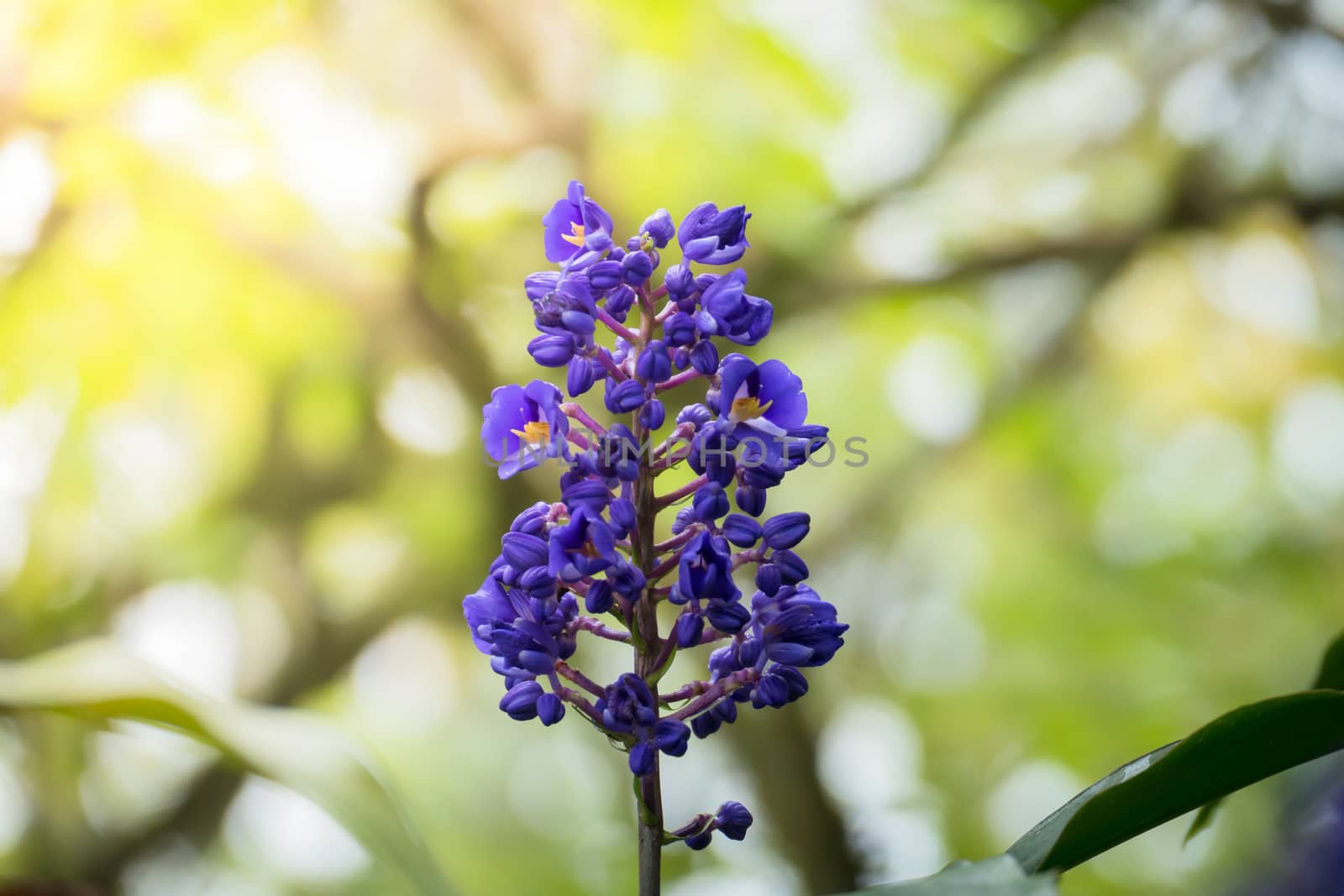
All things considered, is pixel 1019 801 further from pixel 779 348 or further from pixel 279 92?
pixel 279 92

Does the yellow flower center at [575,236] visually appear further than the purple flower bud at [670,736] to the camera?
Yes

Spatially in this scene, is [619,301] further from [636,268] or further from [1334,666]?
[1334,666]

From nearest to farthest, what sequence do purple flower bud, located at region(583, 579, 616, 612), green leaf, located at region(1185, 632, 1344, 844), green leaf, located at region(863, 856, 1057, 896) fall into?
green leaf, located at region(863, 856, 1057, 896) < purple flower bud, located at region(583, 579, 616, 612) < green leaf, located at region(1185, 632, 1344, 844)

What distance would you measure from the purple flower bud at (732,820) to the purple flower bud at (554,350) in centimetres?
24

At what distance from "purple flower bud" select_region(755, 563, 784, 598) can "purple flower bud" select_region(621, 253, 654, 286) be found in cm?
16

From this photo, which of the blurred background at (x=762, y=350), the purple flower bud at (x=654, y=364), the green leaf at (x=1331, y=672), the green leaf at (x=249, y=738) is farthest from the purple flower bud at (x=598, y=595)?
the blurred background at (x=762, y=350)

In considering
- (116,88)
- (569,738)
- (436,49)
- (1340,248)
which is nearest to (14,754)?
(569,738)

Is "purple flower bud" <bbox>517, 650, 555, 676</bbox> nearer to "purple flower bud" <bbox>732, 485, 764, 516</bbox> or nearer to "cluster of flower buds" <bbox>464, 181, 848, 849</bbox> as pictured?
"cluster of flower buds" <bbox>464, 181, 848, 849</bbox>

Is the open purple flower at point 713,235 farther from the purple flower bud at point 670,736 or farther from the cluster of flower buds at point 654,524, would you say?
the purple flower bud at point 670,736

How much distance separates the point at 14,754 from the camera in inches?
70.0

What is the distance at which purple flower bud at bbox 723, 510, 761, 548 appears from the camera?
1.62 ft

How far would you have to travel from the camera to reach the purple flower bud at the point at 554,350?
508 mm

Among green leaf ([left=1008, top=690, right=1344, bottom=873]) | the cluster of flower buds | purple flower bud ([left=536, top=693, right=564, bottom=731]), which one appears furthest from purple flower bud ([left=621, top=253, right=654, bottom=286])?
green leaf ([left=1008, top=690, right=1344, bottom=873])

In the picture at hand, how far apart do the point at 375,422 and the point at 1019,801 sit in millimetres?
1482
